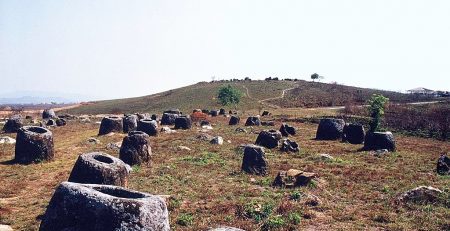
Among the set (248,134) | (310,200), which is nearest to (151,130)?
(248,134)

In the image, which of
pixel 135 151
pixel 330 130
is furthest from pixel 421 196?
pixel 330 130

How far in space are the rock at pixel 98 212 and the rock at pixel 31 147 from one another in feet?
48.5

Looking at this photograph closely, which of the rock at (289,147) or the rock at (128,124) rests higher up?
the rock at (128,124)

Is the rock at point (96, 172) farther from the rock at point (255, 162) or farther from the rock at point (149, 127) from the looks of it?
the rock at point (149, 127)

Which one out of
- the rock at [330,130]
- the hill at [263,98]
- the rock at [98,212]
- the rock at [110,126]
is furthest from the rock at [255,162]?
the hill at [263,98]

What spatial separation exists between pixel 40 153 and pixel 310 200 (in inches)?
637

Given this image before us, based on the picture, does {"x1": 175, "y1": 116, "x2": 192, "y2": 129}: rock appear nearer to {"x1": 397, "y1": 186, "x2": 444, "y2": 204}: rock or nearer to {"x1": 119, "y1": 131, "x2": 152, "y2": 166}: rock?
{"x1": 119, "y1": 131, "x2": 152, "y2": 166}: rock

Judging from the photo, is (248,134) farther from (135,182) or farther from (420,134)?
(135,182)

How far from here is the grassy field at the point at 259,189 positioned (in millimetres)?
13570

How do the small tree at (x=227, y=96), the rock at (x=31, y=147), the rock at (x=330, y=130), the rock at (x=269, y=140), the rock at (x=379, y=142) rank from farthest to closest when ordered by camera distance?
the small tree at (x=227, y=96), the rock at (x=330, y=130), the rock at (x=269, y=140), the rock at (x=379, y=142), the rock at (x=31, y=147)

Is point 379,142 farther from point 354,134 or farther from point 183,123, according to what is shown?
point 183,123

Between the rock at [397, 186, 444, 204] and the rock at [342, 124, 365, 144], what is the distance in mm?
20471

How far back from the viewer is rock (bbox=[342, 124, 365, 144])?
36594mm

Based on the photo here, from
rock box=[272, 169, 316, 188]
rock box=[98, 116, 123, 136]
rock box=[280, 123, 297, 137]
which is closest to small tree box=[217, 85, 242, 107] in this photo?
rock box=[280, 123, 297, 137]
